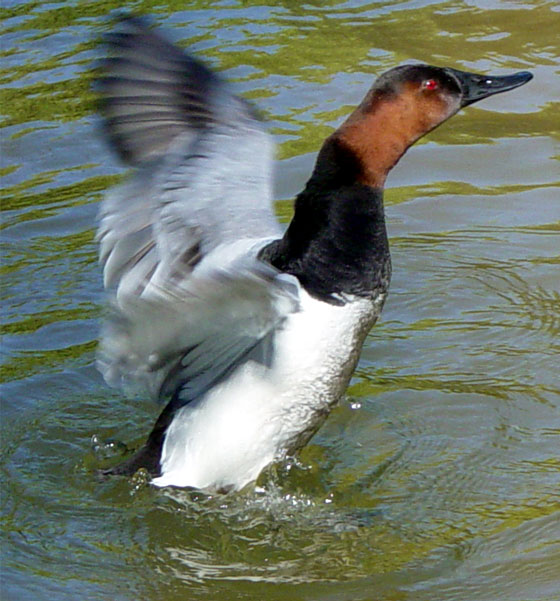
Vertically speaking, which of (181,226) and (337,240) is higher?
(181,226)

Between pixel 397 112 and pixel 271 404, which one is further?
pixel 397 112

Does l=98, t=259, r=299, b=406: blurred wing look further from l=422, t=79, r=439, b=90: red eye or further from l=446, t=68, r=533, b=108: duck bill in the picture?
l=446, t=68, r=533, b=108: duck bill

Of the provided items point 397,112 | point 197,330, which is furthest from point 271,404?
point 397,112

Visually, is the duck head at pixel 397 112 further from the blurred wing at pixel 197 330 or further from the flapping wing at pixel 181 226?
the blurred wing at pixel 197 330

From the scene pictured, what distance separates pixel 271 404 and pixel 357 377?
3.19 ft

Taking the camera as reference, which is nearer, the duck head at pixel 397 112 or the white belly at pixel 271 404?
the white belly at pixel 271 404

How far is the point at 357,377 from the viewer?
16.7 ft

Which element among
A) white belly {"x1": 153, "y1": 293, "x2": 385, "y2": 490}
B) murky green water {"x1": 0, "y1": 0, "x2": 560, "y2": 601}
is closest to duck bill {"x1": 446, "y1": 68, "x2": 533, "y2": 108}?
white belly {"x1": 153, "y1": 293, "x2": 385, "y2": 490}

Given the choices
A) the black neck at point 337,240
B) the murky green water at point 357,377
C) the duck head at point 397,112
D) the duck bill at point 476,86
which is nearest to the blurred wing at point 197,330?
the black neck at point 337,240

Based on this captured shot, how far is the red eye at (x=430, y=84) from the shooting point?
4488 mm

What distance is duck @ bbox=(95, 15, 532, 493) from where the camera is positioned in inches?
156

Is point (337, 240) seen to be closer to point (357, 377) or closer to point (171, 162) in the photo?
point (171, 162)

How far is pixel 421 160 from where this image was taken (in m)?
6.81

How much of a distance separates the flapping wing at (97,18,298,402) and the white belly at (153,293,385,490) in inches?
3.0
